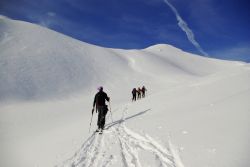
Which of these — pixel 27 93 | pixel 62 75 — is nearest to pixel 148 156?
pixel 27 93

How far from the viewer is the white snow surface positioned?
21.2 ft

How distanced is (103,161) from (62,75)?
50669 millimetres

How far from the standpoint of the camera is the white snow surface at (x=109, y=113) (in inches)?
254

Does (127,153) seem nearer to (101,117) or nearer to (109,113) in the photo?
(101,117)

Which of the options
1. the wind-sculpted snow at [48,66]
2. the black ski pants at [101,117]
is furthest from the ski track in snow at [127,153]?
the wind-sculpted snow at [48,66]

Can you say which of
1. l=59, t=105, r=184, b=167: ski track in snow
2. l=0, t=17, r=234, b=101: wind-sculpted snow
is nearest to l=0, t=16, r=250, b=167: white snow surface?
l=59, t=105, r=184, b=167: ski track in snow

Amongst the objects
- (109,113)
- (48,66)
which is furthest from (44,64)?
(109,113)

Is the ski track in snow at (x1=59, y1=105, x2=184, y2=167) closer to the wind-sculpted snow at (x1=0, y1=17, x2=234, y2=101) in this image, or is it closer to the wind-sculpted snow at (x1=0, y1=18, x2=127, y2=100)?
the wind-sculpted snow at (x1=0, y1=17, x2=234, y2=101)

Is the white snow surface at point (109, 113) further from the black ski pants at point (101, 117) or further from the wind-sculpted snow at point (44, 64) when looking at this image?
the black ski pants at point (101, 117)

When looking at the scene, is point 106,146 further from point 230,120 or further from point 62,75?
point 62,75

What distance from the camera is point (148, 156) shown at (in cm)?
629

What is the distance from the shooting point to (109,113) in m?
20.6

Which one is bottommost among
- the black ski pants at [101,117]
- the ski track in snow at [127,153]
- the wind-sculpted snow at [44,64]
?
the ski track in snow at [127,153]

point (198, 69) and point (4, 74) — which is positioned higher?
point (198, 69)
